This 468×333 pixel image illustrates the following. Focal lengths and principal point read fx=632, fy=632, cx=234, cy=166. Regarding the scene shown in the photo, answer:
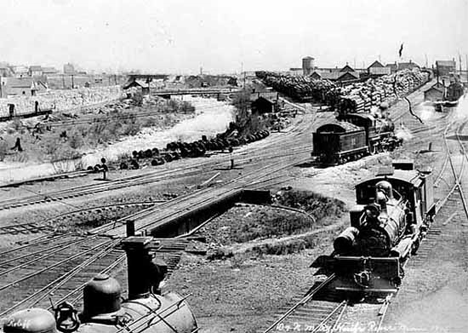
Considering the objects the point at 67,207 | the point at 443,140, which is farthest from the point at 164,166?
the point at 443,140

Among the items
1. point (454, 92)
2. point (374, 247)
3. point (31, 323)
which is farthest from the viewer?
point (454, 92)

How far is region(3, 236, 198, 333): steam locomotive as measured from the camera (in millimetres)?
7473

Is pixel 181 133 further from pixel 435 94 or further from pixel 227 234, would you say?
pixel 227 234

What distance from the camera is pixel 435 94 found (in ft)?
247

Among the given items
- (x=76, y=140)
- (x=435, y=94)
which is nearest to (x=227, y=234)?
(x=76, y=140)

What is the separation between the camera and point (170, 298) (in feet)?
33.6

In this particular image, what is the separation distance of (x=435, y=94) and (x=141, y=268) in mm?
70611

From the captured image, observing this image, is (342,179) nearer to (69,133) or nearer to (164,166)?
(164,166)

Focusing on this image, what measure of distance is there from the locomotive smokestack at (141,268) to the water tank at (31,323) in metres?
2.59

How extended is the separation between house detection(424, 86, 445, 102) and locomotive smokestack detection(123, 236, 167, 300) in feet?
229

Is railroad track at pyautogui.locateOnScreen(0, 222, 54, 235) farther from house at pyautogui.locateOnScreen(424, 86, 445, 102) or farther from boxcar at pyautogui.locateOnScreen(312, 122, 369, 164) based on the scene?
house at pyautogui.locateOnScreen(424, 86, 445, 102)

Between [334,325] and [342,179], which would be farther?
[342,179]

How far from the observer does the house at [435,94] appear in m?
74.7

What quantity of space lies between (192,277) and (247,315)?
13.8 feet
